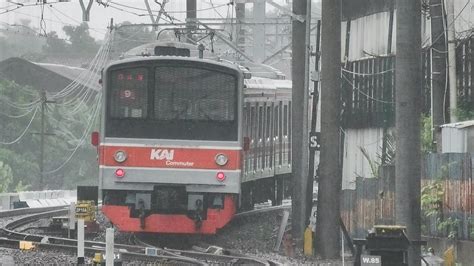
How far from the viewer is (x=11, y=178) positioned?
197ft

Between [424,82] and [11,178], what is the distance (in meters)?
36.1

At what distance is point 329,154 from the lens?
70.8 feet

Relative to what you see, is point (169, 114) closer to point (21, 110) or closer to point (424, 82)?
point (424, 82)

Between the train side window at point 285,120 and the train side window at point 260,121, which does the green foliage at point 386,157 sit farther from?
the train side window at point 260,121

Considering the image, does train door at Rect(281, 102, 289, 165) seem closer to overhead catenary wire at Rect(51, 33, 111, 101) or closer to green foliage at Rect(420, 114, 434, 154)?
green foliage at Rect(420, 114, 434, 154)

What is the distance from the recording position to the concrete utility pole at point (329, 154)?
834 inches

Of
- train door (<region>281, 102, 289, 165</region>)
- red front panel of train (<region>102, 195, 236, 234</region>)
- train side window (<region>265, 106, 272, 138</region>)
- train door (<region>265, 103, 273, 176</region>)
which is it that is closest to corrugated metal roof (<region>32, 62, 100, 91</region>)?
train door (<region>281, 102, 289, 165</region>)

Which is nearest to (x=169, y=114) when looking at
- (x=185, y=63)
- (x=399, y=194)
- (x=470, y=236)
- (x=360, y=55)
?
(x=185, y=63)

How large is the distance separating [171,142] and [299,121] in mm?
3772

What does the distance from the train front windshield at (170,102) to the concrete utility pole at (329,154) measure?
1632mm

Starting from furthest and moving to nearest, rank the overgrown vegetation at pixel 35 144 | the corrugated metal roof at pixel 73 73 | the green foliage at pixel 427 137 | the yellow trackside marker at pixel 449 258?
the corrugated metal roof at pixel 73 73 → the overgrown vegetation at pixel 35 144 → the green foliage at pixel 427 137 → the yellow trackside marker at pixel 449 258

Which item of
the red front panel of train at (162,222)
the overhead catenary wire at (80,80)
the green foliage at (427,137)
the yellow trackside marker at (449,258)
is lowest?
the yellow trackside marker at (449,258)

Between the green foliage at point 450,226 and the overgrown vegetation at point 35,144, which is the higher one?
the overgrown vegetation at point 35,144

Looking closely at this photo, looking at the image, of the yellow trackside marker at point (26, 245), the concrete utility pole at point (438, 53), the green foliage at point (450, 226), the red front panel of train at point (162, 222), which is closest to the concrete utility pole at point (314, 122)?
the red front panel of train at point (162, 222)
